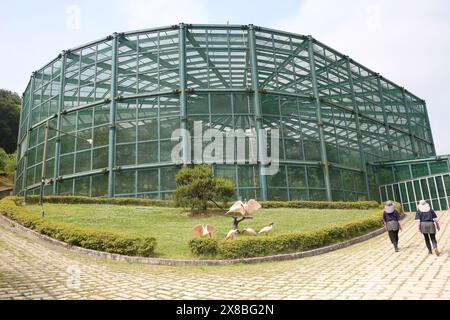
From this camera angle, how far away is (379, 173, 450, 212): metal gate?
90.5ft

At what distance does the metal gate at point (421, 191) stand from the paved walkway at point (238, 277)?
757 inches

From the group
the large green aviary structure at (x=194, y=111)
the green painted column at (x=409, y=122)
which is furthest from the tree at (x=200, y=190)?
the green painted column at (x=409, y=122)

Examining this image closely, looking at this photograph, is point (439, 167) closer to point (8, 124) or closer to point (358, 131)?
point (358, 131)

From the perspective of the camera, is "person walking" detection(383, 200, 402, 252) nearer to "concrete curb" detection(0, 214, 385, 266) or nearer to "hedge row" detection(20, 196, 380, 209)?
"concrete curb" detection(0, 214, 385, 266)

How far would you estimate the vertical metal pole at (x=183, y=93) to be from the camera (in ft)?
82.4

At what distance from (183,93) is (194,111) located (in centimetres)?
166

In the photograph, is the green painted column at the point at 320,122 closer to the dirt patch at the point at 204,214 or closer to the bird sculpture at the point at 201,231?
the dirt patch at the point at 204,214

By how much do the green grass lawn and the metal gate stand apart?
1405 centimetres

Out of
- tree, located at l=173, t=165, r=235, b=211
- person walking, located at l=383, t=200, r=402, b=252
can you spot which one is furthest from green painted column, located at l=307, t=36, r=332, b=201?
person walking, located at l=383, t=200, r=402, b=252

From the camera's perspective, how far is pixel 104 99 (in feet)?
91.6

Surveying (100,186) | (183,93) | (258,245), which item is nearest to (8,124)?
(100,186)

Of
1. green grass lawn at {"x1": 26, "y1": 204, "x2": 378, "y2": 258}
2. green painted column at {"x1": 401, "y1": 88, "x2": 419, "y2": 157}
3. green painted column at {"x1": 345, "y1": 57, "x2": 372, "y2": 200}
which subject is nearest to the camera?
green grass lawn at {"x1": 26, "y1": 204, "x2": 378, "y2": 258}

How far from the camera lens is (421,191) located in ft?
96.7

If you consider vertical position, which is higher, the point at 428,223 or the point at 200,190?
the point at 200,190
